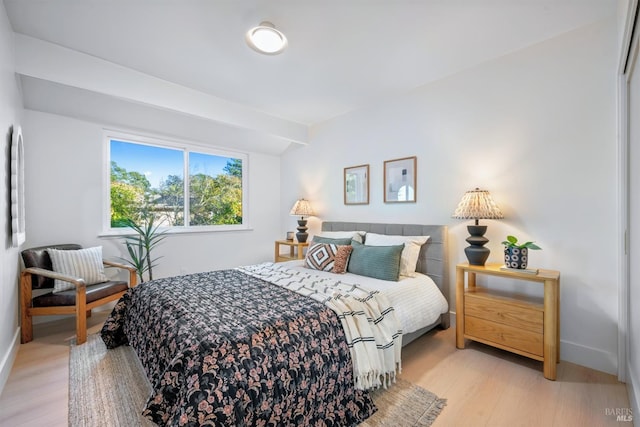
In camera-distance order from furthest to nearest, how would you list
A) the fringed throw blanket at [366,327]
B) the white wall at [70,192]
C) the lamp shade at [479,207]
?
the white wall at [70,192], the lamp shade at [479,207], the fringed throw blanket at [366,327]

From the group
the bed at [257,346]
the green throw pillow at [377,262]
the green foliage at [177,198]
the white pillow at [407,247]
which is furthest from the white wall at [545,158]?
the green foliage at [177,198]

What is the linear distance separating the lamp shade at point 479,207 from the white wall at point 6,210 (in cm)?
354

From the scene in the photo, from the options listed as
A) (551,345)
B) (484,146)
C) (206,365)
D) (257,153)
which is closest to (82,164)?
(257,153)

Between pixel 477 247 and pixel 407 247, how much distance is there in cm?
63

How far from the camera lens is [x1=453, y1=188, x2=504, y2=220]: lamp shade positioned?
7.92 ft

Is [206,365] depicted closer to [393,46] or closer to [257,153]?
[393,46]

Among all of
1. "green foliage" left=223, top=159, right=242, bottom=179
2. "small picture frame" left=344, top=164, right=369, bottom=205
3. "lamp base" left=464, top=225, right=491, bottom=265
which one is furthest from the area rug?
"green foliage" left=223, top=159, right=242, bottom=179

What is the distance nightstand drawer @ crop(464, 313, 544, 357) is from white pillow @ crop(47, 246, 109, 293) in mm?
3666

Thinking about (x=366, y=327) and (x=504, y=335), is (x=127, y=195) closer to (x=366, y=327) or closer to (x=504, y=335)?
(x=366, y=327)

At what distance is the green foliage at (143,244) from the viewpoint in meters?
3.42

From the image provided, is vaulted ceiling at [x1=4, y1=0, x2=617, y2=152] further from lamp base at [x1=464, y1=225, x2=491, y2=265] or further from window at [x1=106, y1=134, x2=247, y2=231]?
lamp base at [x1=464, y1=225, x2=491, y2=265]

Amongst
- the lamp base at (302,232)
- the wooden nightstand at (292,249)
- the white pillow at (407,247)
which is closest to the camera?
the white pillow at (407,247)

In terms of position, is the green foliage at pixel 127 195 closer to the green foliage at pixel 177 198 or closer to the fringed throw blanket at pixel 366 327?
the green foliage at pixel 177 198

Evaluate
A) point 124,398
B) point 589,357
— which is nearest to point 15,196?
point 124,398
